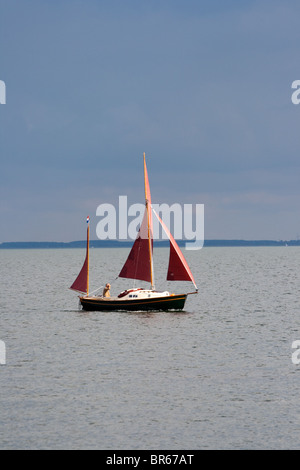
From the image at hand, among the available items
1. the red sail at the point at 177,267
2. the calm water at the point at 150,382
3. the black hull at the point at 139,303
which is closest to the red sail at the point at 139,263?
the black hull at the point at 139,303

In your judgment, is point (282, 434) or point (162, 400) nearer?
point (282, 434)

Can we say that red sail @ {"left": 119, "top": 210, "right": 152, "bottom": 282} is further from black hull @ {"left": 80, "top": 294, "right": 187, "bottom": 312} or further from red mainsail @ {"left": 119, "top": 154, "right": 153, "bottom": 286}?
black hull @ {"left": 80, "top": 294, "right": 187, "bottom": 312}

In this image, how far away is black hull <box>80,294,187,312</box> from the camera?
194 ft

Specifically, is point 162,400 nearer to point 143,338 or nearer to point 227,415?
point 227,415

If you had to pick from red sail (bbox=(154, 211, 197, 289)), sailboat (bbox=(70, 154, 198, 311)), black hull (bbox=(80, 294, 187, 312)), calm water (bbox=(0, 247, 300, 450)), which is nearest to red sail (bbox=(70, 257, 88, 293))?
sailboat (bbox=(70, 154, 198, 311))

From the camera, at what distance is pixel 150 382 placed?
108 ft

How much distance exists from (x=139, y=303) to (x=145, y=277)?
2651 mm

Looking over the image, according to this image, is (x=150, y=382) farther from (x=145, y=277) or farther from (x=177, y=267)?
(x=145, y=277)

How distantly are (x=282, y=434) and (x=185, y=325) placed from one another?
28512 mm

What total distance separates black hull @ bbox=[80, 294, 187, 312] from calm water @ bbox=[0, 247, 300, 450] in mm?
780

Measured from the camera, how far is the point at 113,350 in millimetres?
42375

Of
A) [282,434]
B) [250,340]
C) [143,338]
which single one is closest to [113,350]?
[143,338]

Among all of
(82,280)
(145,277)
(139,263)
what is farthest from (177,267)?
(82,280)
